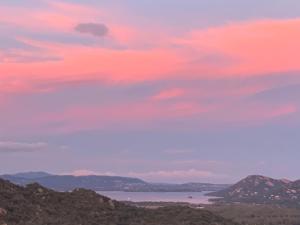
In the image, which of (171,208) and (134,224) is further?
(171,208)

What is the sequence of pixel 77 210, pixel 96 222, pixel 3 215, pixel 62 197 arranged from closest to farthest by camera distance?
pixel 3 215 → pixel 96 222 → pixel 77 210 → pixel 62 197

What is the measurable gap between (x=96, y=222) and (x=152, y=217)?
50.8ft

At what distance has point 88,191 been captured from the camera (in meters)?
123

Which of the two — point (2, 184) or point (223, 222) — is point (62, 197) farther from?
point (223, 222)

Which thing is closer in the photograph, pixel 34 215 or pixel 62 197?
→ pixel 34 215

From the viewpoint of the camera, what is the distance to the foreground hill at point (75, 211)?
9288 cm

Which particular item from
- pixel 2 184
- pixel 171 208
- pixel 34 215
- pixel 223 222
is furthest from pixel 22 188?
pixel 223 222

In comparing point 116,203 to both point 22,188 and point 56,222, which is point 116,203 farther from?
point 56,222

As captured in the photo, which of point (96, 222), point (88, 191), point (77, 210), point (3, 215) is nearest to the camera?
point (3, 215)

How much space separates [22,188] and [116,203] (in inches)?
738

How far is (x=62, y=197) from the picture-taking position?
114938 mm

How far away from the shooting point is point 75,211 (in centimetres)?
10625

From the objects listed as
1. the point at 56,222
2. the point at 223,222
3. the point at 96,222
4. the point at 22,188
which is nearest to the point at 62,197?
the point at 22,188

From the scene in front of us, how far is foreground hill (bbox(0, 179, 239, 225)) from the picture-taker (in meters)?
92.9
